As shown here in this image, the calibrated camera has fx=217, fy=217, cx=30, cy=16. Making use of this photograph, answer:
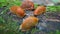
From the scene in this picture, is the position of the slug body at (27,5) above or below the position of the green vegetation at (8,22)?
above

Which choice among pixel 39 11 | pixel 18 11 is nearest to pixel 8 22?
pixel 18 11

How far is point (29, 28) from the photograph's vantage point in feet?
4.10

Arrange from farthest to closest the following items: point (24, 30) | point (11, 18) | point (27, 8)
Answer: point (27, 8), point (11, 18), point (24, 30)

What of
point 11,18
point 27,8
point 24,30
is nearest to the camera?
point 24,30

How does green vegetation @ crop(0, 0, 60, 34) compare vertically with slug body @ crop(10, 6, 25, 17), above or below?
below

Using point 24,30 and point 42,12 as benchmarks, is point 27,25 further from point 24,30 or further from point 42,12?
point 42,12

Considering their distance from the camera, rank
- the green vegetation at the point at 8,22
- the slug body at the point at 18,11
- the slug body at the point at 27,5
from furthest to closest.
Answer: the slug body at the point at 27,5 < the slug body at the point at 18,11 < the green vegetation at the point at 8,22

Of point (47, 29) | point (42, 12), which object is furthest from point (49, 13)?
point (47, 29)

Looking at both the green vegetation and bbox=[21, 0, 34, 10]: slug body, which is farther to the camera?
bbox=[21, 0, 34, 10]: slug body

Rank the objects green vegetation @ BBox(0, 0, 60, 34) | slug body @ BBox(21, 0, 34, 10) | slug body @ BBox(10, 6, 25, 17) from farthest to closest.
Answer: slug body @ BBox(21, 0, 34, 10) → slug body @ BBox(10, 6, 25, 17) → green vegetation @ BBox(0, 0, 60, 34)

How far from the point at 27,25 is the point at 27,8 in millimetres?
268

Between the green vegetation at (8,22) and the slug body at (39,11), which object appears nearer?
the green vegetation at (8,22)

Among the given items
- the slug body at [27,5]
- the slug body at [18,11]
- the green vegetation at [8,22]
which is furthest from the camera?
the slug body at [27,5]

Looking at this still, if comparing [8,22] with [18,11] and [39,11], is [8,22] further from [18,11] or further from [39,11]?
[39,11]
